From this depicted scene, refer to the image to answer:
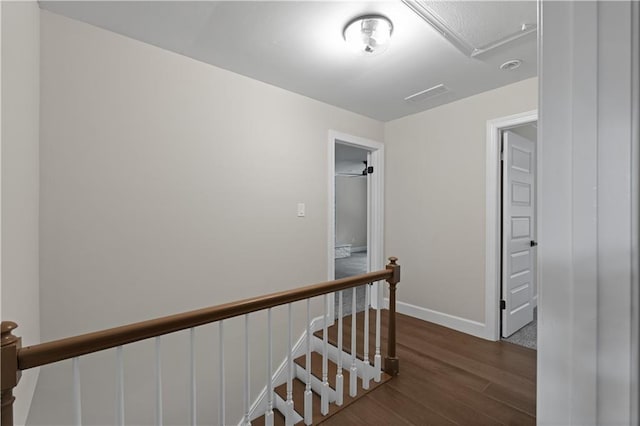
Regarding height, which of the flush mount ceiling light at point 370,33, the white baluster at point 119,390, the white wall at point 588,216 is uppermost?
the flush mount ceiling light at point 370,33

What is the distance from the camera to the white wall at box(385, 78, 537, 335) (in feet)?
9.08

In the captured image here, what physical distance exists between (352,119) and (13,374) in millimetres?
3168

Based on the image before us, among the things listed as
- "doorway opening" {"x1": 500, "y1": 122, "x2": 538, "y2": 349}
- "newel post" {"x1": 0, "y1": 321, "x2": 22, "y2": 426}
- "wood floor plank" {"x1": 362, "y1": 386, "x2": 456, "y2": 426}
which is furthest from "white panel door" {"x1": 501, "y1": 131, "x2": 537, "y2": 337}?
"newel post" {"x1": 0, "y1": 321, "x2": 22, "y2": 426}

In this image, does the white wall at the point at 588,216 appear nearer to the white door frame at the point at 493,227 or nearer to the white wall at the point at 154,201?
the white wall at the point at 154,201

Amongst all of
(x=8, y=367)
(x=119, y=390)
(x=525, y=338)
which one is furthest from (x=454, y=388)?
(x=8, y=367)

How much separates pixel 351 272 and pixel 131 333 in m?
4.91

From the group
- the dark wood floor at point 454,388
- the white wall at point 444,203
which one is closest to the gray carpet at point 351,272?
the white wall at point 444,203

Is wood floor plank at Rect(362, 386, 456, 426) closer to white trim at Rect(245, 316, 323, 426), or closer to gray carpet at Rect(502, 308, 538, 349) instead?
white trim at Rect(245, 316, 323, 426)

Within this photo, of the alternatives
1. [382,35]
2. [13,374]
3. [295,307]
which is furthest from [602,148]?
[295,307]

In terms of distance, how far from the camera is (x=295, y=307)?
8.91 ft

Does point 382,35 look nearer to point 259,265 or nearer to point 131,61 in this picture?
point 131,61

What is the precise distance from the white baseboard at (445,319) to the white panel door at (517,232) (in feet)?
0.79

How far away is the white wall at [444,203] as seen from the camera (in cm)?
277

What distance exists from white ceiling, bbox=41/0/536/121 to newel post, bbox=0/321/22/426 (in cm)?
171
